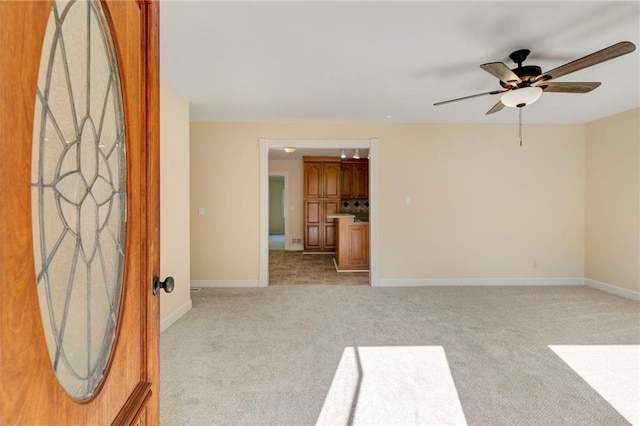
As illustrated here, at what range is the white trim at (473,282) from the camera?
4480 mm

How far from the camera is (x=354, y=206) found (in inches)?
310

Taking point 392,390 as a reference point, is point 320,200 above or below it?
above

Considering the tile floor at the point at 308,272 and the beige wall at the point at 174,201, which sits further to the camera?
the tile floor at the point at 308,272

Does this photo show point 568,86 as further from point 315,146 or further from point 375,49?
point 315,146

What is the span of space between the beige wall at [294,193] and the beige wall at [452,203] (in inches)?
128

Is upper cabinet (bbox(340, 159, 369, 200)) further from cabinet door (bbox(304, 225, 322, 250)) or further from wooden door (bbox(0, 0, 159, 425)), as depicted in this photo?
wooden door (bbox(0, 0, 159, 425))

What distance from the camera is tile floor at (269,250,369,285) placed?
482cm

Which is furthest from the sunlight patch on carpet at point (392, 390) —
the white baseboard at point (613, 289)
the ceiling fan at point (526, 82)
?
the white baseboard at point (613, 289)

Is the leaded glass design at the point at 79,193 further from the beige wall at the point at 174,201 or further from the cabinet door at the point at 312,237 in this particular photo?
the cabinet door at the point at 312,237

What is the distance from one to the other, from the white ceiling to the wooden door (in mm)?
1239

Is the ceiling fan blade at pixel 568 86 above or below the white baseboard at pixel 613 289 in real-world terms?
above

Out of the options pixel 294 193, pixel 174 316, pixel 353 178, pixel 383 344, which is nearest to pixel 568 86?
pixel 383 344

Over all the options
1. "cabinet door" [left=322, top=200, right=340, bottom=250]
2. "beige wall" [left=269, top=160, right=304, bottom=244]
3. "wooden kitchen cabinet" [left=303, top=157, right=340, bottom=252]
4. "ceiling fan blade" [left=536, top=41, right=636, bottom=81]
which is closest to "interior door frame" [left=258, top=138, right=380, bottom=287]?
"ceiling fan blade" [left=536, top=41, right=636, bottom=81]

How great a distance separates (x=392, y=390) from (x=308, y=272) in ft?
11.5
